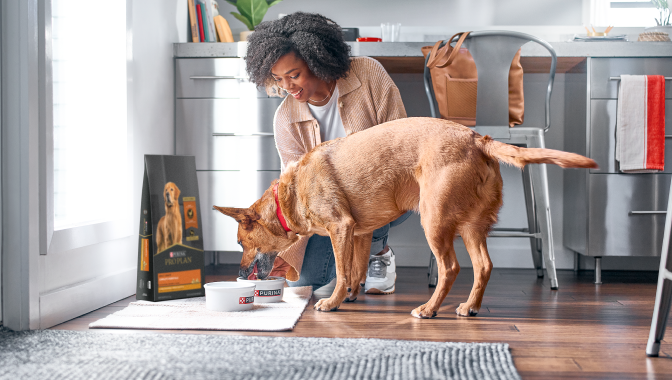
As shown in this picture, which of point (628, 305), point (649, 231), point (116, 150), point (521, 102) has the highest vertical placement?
point (521, 102)

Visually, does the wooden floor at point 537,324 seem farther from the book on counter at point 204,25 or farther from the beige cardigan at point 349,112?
the book on counter at point 204,25

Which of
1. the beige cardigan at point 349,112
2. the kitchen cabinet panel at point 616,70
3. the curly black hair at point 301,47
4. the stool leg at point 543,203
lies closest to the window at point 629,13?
the kitchen cabinet panel at point 616,70

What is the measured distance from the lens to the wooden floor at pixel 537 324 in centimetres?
116

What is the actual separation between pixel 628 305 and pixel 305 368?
1340 mm

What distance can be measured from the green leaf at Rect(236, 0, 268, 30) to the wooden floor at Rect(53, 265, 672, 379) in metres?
1.64

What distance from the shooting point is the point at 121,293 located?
1.96 m

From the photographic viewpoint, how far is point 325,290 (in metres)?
2.09

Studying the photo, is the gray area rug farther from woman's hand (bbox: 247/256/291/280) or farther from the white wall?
woman's hand (bbox: 247/256/291/280)

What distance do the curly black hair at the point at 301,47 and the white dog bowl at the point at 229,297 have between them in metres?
0.77

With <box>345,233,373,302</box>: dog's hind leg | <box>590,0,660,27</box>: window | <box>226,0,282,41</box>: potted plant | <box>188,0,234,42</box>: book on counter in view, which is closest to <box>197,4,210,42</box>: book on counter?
<box>188,0,234,42</box>: book on counter

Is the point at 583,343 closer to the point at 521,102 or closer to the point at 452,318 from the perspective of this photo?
the point at 452,318

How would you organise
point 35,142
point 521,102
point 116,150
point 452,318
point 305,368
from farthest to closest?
point 521,102
point 116,150
point 452,318
point 35,142
point 305,368

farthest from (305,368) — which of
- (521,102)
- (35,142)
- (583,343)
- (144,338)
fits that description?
(521,102)

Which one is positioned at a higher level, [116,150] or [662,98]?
[662,98]
